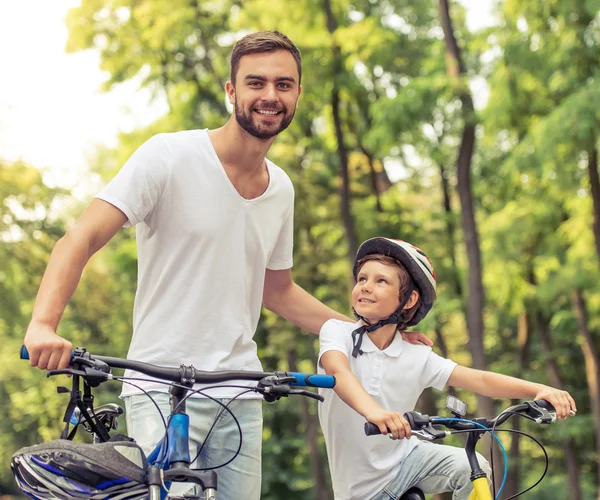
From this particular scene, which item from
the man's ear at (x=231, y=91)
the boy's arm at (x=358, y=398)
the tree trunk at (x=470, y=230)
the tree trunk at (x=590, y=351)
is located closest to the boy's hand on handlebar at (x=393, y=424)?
the boy's arm at (x=358, y=398)

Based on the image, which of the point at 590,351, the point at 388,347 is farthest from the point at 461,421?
the point at 590,351

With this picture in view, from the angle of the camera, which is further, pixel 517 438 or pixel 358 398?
pixel 517 438

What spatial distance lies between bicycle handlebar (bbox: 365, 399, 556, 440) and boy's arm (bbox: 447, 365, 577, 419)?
0.04 meters

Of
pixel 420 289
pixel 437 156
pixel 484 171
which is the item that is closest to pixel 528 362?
pixel 484 171

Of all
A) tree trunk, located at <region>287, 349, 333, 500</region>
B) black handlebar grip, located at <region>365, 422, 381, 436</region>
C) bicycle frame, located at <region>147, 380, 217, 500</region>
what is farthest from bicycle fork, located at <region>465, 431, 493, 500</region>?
tree trunk, located at <region>287, 349, 333, 500</region>

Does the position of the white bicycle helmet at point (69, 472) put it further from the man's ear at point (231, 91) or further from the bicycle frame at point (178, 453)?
the man's ear at point (231, 91)

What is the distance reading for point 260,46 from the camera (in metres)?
3.57

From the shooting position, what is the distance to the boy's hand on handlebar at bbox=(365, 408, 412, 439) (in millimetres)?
3135

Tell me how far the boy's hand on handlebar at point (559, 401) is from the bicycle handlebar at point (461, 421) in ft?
0.06

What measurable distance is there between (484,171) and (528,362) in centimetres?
635

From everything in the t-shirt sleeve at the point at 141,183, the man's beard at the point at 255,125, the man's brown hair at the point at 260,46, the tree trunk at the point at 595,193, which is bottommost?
the t-shirt sleeve at the point at 141,183

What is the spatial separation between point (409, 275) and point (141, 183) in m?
1.31

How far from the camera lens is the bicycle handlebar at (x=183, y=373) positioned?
2.71 meters

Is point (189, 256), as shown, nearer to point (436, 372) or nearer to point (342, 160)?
point (436, 372)
